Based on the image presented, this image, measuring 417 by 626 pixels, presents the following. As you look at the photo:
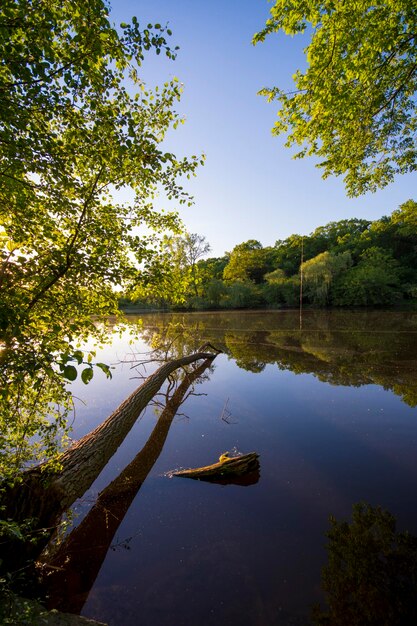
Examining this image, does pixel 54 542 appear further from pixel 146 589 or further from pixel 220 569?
pixel 220 569

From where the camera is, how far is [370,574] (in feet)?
8.33

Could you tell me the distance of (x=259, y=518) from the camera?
3.40 m

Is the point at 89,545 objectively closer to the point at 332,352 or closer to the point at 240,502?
the point at 240,502

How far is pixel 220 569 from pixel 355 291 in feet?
145

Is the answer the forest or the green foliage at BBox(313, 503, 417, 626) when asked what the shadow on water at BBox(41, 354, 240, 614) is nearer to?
the forest

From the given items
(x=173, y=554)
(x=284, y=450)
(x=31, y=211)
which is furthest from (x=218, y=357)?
(x=31, y=211)

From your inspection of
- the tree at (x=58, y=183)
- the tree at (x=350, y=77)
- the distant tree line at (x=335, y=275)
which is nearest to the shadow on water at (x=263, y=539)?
the tree at (x=58, y=183)

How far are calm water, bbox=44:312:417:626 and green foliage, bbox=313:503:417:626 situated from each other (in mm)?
135

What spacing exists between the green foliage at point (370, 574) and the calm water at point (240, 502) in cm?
13

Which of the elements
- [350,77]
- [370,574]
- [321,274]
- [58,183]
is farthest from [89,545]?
[321,274]

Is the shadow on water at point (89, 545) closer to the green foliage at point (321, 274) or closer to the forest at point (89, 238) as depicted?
the forest at point (89, 238)

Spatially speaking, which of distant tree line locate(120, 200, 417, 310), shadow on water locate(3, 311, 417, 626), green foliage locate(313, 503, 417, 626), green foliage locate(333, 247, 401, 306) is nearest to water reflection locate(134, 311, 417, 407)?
shadow on water locate(3, 311, 417, 626)

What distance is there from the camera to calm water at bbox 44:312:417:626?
8.15ft

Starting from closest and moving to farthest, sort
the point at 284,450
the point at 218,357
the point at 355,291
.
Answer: the point at 284,450
the point at 218,357
the point at 355,291
